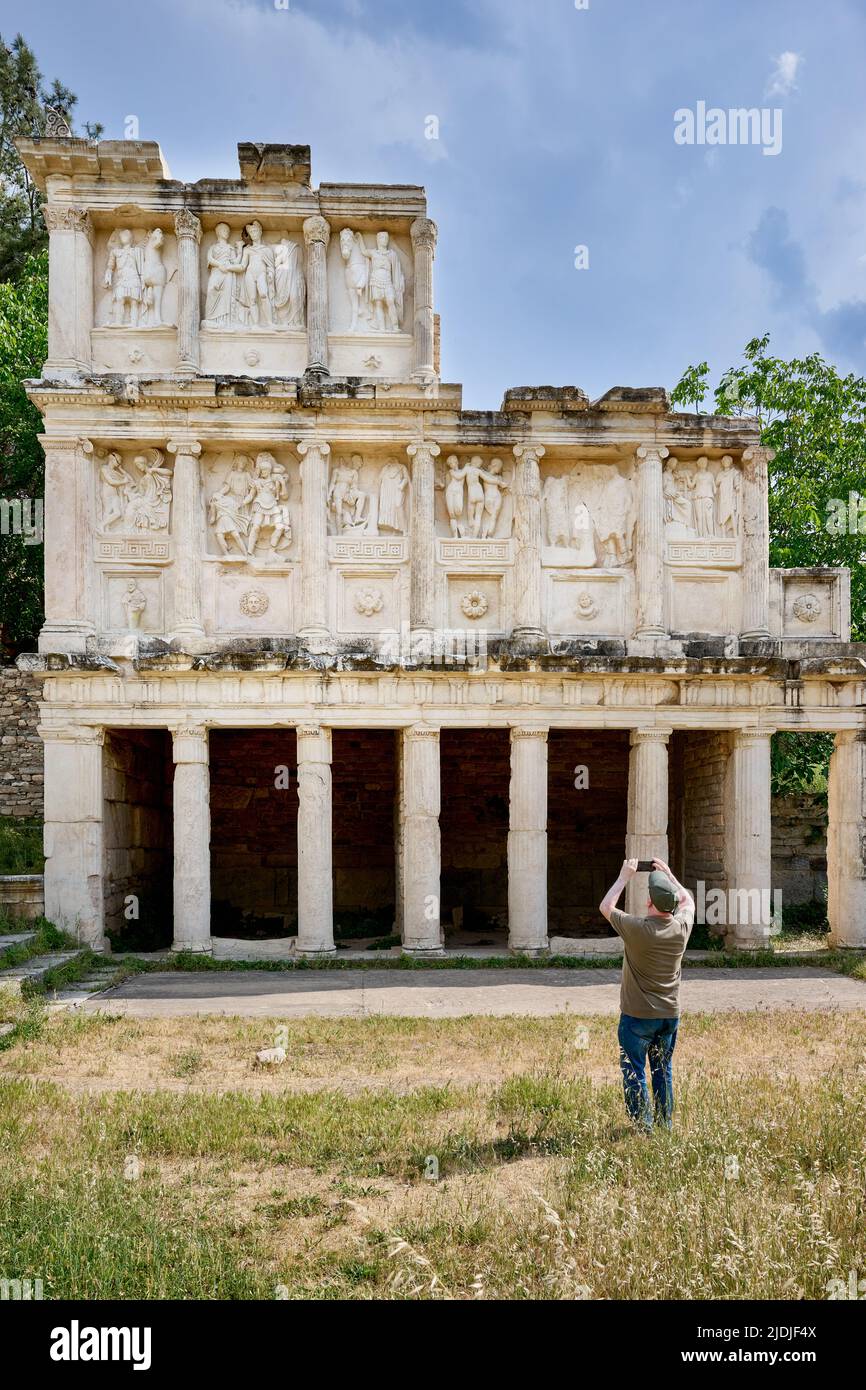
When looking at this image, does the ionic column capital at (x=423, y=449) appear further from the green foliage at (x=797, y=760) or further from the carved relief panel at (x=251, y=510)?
the green foliage at (x=797, y=760)

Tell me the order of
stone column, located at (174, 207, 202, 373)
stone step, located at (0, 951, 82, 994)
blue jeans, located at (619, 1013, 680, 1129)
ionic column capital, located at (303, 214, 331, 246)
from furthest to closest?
ionic column capital, located at (303, 214, 331, 246), stone column, located at (174, 207, 202, 373), stone step, located at (0, 951, 82, 994), blue jeans, located at (619, 1013, 680, 1129)

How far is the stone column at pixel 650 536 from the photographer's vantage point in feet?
48.8

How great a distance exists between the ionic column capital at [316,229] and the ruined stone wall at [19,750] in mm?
9676

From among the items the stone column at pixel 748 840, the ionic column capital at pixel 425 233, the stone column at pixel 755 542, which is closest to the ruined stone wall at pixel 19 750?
the ionic column capital at pixel 425 233

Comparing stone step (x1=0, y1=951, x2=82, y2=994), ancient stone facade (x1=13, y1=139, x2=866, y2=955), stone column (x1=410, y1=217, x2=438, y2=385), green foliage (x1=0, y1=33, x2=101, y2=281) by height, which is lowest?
stone step (x1=0, y1=951, x2=82, y2=994)

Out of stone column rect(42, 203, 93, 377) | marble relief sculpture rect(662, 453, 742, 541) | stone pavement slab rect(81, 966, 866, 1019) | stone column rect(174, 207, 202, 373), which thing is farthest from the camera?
marble relief sculpture rect(662, 453, 742, 541)

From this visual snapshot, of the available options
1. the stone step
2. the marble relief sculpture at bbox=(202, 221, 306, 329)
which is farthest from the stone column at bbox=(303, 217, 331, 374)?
the stone step

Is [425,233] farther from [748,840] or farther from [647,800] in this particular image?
[748,840]

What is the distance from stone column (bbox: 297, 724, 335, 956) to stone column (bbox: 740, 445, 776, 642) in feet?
21.9

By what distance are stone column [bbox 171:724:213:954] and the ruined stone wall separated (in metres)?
5.77

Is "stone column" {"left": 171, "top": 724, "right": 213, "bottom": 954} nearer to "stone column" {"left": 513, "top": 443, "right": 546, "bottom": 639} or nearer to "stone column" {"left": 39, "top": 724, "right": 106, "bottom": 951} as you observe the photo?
"stone column" {"left": 39, "top": 724, "right": 106, "bottom": 951}

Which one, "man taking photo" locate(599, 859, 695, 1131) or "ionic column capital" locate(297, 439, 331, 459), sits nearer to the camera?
"man taking photo" locate(599, 859, 695, 1131)

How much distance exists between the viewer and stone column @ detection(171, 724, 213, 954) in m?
14.1

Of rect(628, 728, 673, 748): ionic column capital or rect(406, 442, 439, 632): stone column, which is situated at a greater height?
rect(406, 442, 439, 632): stone column
